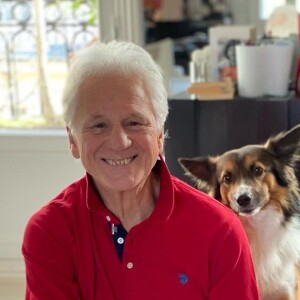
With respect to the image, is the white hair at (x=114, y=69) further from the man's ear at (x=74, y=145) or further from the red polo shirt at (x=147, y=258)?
the red polo shirt at (x=147, y=258)

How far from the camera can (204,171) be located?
1685mm

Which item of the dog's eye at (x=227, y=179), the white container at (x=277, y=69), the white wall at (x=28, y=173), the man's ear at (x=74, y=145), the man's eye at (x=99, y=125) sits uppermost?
the white container at (x=277, y=69)

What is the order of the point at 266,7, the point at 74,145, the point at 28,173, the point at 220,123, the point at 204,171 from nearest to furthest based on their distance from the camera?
1. the point at 74,145
2. the point at 204,171
3. the point at 220,123
4. the point at 266,7
5. the point at 28,173

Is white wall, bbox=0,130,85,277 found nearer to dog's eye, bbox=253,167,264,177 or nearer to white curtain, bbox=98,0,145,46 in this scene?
white curtain, bbox=98,0,145,46

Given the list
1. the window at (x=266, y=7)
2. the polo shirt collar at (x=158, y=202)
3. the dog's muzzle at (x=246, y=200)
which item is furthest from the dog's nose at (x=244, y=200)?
the window at (x=266, y=7)

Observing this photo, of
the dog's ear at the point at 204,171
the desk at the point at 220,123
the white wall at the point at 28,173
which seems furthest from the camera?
the white wall at the point at 28,173

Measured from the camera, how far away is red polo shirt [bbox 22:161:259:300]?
1344mm

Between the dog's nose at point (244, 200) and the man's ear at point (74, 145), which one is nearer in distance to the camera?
the man's ear at point (74, 145)

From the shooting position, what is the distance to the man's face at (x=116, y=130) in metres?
1.30

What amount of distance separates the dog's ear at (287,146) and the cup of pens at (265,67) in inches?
12.9

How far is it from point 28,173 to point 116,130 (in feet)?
5.55

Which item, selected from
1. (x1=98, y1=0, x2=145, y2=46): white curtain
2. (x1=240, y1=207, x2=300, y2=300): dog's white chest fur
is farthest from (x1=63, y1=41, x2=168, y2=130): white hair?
(x1=98, y1=0, x2=145, y2=46): white curtain

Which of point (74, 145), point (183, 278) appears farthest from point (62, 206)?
point (183, 278)

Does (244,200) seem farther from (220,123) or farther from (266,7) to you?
(266,7)
